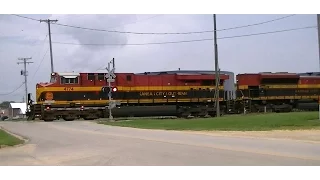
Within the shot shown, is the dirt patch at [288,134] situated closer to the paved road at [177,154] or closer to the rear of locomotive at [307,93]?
the paved road at [177,154]

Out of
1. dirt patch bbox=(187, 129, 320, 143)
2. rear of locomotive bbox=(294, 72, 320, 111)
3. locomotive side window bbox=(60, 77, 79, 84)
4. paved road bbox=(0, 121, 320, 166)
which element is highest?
locomotive side window bbox=(60, 77, 79, 84)

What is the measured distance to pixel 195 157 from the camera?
14070mm

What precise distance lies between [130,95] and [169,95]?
13.6 feet

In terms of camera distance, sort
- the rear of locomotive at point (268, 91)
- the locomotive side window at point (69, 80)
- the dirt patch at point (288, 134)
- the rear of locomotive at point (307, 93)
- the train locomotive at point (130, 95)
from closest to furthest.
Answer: the dirt patch at point (288, 134) < the train locomotive at point (130, 95) < the locomotive side window at point (69, 80) < the rear of locomotive at point (268, 91) < the rear of locomotive at point (307, 93)

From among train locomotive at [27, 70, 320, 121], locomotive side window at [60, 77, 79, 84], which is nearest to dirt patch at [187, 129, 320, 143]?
train locomotive at [27, 70, 320, 121]

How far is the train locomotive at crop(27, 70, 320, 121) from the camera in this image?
4359 centimetres

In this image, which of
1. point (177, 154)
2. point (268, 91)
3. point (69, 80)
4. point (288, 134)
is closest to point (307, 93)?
point (268, 91)

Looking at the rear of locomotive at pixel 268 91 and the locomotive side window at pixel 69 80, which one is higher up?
the locomotive side window at pixel 69 80

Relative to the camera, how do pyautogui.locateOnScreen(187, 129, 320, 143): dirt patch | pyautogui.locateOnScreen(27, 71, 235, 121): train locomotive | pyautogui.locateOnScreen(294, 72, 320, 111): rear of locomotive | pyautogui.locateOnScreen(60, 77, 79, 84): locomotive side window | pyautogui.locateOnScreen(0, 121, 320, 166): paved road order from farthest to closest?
1. pyautogui.locateOnScreen(294, 72, 320, 111): rear of locomotive
2. pyautogui.locateOnScreen(60, 77, 79, 84): locomotive side window
3. pyautogui.locateOnScreen(27, 71, 235, 121): train locomotive
4. pyautogui.locateOnScreen(187, 129, 320, 143): dirt patch
5. pyautogui.locateOnScreen(0, 121, 320, 166): paved road

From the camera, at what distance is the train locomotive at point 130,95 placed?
142ft

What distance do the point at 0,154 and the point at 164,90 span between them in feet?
98.9

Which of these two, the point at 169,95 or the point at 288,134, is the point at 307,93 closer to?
the point at 169,95

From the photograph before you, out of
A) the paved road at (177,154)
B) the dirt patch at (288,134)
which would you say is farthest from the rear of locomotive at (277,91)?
the paved road at (177,154)

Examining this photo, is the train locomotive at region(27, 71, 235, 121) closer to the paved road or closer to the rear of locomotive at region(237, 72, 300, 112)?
the rear of locomotive at region(237, 72, 300, 112)
